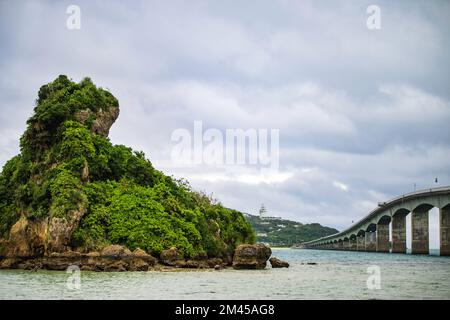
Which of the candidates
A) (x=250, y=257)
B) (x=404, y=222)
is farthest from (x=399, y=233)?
(x=250, y=257)

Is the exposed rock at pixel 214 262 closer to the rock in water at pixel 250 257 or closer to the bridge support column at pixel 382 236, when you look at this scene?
the rock in water at pixel 250 257

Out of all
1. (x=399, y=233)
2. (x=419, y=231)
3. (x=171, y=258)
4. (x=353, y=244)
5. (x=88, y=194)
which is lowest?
(x=353, y=244)

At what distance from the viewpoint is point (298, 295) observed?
2870 cm

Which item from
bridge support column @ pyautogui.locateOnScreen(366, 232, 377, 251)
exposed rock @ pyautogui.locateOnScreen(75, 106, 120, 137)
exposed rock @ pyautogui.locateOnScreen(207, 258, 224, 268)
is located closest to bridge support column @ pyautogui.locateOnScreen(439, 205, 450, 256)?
exposed rock @ pyautogui.locateOnScreen(207, 258, 224, 268)

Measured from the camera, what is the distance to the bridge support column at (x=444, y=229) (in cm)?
8100

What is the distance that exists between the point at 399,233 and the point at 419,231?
1630cm

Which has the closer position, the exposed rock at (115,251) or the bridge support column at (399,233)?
the exposed rock at (115,251)

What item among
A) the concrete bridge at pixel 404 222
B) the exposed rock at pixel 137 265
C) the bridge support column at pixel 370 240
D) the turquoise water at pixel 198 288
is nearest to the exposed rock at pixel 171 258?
the exposed rock at pixel 137 265

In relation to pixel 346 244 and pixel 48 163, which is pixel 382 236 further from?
pixel 48 163

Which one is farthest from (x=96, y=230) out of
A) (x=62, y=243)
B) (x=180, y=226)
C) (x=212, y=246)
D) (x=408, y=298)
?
(x=408, y=298)

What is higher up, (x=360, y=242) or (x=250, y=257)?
(x=250, y=257)

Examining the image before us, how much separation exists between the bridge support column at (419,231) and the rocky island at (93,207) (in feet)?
145

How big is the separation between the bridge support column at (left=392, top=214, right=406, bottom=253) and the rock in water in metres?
63.7

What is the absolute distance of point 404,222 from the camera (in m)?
108
